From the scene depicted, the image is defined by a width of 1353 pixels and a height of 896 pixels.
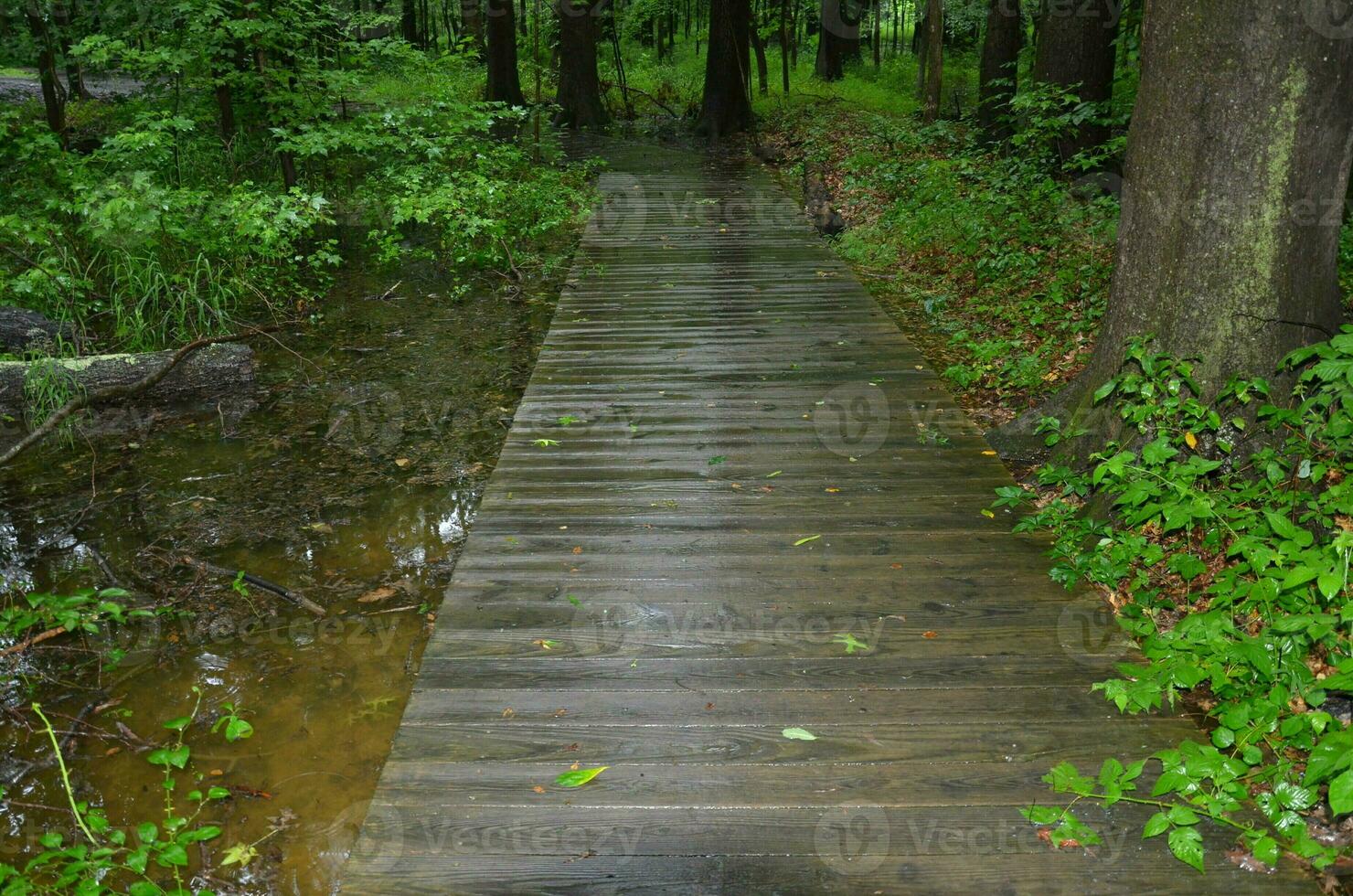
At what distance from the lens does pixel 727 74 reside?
59.5 ft

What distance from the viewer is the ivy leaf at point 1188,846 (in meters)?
2.61

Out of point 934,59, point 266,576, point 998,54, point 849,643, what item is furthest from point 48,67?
point 934,59

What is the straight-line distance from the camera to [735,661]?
355 centimetres

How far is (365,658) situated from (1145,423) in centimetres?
374

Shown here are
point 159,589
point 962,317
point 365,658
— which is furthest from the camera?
point 962,317

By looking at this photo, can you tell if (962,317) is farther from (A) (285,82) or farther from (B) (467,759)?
(A) (285,82)

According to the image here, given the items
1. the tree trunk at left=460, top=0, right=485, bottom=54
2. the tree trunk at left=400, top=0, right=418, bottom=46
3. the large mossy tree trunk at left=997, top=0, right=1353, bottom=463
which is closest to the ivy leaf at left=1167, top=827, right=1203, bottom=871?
the large mossy tree trunk at left=997, top=0, right=1353, bottom=463

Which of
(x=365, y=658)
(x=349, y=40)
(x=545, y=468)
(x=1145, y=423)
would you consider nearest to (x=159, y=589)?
(x=365, y=658)

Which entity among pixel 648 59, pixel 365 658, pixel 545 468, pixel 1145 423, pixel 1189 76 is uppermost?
pixel 648 59

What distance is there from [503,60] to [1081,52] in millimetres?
11481

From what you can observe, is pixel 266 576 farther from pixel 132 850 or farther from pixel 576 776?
pixel 576 776

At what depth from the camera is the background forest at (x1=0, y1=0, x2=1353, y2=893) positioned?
3.10 meters

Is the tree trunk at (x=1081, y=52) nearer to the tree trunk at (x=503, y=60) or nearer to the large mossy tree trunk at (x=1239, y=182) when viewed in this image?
the large mossy tree trunk at (x=1239, y=182)

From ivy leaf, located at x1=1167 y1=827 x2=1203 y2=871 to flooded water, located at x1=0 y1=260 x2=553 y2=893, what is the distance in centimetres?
261
